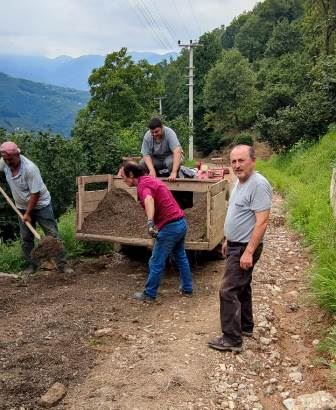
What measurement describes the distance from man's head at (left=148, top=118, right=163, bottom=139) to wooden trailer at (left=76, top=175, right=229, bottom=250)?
65 centimetres

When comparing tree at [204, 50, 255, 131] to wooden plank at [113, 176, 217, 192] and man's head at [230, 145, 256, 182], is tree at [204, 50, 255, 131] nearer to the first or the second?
wooden plank at [113, 176, 217, 192]

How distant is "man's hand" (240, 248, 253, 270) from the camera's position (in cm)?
419

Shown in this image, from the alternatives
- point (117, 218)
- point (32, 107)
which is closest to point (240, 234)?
point (117, 218)

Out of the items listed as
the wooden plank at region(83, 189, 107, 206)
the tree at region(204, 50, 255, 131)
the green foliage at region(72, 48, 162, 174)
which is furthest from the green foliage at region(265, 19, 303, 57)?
the wooden plank at region(83, 189, 107, 206)

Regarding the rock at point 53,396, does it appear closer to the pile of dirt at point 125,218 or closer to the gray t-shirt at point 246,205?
the gray t-shirt at point 246,205

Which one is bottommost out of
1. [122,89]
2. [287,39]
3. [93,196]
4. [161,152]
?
[93,196]

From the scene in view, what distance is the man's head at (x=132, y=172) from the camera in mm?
5312

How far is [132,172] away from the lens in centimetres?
532

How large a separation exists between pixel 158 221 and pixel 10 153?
220 centimetres

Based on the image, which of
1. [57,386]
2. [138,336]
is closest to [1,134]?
[138,336]

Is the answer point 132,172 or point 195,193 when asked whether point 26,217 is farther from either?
point 195,193

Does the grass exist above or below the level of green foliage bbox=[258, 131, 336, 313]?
below

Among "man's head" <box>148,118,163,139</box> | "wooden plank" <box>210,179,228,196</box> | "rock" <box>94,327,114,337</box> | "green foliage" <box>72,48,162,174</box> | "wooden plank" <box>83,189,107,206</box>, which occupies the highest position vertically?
"green foliage" <box>72,48,162,174</box>

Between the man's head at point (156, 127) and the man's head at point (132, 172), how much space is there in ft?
4.95
